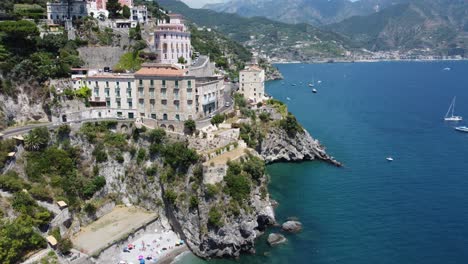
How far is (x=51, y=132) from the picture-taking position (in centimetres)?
5197

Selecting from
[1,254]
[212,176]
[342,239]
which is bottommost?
[342,239]

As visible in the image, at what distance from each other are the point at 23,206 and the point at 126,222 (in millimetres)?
11163

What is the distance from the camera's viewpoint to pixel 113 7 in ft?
276

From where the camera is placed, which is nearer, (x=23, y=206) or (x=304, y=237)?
(x=23, y=206)

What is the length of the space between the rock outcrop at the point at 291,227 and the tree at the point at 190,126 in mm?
17159

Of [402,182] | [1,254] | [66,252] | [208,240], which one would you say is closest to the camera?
[1,254]

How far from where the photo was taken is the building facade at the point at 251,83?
86.7m

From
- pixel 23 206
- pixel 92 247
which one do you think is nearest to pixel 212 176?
pixel 92 247

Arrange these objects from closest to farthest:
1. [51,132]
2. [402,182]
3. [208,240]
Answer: [208,240]
[51,132]
[402,182]

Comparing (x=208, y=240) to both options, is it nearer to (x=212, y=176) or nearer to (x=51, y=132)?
(x=212, y=176)

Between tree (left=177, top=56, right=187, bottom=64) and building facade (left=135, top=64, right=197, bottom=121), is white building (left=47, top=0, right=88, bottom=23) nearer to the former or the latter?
tree (left=177, top=56, right=187, bottom=64)

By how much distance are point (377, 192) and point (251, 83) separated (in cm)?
3736

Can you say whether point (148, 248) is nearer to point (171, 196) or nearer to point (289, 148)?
point (171, 196)

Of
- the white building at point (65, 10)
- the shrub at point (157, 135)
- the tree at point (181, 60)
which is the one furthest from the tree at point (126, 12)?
the shrub at point (157, 135)
